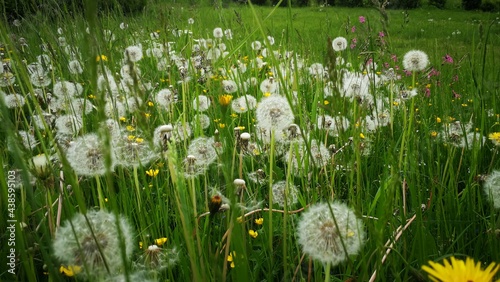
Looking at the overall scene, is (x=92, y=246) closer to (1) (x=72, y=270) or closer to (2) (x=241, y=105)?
(1) (x=72, y=270)

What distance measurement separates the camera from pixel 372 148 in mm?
2086

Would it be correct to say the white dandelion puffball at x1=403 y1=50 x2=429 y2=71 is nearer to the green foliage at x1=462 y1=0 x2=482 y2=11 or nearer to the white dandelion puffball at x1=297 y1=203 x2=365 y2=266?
the white dandelion puffball at x1=297 y1=203 x2=365 y2=266

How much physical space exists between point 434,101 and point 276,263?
6.37 ft

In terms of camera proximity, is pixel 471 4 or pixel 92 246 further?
pixel 471 4

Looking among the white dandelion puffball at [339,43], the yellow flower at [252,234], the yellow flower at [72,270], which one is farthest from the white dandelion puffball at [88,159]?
the white dandelion puffball at [339,43]

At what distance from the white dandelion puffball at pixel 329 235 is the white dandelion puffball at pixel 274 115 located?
44cm

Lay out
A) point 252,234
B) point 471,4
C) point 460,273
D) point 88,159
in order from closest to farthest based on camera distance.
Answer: point 460,273
point 88,159
point 252,234
point 471,4

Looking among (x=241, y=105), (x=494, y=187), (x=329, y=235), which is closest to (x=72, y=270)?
(x=329, y=235)

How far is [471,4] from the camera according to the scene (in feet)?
58.4

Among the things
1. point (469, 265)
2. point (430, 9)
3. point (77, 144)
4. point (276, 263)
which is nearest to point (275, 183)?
point (276, 263)

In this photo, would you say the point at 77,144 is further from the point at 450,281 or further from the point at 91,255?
the point at 450,281

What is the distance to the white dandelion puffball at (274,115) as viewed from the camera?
1.36 meters

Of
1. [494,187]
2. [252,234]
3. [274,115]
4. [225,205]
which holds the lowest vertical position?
[252,234]

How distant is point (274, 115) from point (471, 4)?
19731mm
